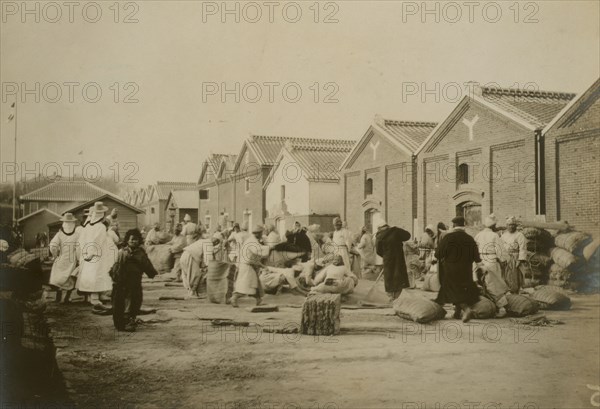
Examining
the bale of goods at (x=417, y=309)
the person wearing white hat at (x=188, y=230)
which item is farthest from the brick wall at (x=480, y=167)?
the person wearing white hat at (x=188, y=230)

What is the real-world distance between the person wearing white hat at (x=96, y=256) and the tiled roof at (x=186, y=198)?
0.52m

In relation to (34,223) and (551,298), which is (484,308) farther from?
(34,223)

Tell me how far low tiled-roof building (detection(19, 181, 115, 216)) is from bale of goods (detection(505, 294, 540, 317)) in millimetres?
3347

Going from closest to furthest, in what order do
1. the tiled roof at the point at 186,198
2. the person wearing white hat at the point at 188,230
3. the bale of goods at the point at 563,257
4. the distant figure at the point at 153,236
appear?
the tiled roof at the point at 186,198
the bale of goods at the point at 563,257
the distant figure at the point at 153,236
the person wearing white hat at the point at 188,230

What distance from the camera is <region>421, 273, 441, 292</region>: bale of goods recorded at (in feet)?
17.6

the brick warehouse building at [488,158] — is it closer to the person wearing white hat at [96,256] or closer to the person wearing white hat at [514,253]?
the person wearing white hat at [514,253]

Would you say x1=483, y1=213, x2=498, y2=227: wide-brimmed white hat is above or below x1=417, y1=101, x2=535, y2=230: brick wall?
below

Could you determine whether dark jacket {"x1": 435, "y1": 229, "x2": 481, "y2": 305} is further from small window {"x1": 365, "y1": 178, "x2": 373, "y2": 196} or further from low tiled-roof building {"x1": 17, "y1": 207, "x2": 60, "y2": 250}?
low tiled-roof building {"x1": 17, "y1": 207, "x2": 60, "y2": 250}

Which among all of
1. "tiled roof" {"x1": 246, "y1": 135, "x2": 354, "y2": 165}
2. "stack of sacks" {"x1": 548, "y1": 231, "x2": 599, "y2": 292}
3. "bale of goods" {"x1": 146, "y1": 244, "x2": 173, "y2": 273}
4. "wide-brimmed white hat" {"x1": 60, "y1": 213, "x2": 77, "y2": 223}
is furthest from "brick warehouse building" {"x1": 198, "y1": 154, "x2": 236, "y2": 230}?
"stack of sacks" {"x1": 548, "y1": 231, "x2": 599, "y2": 292}

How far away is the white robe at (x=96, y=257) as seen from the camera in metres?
4.29

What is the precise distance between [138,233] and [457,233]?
263 cm

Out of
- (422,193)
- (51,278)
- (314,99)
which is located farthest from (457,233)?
(51,278)

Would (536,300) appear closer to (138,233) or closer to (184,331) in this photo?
(184,331)

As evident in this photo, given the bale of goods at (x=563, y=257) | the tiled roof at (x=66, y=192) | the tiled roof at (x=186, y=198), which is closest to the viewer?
the tiled roof at (x=66, y=192)
